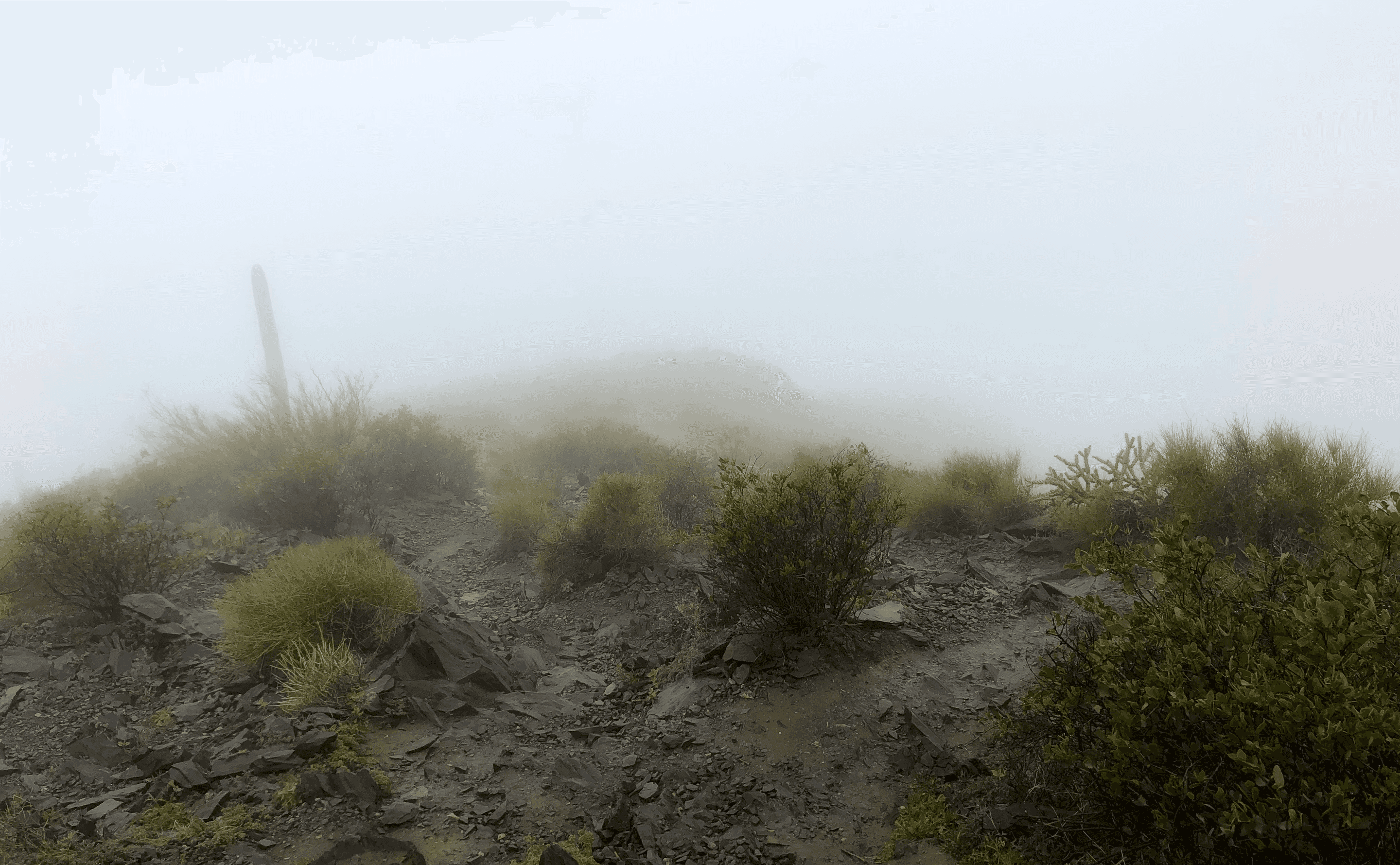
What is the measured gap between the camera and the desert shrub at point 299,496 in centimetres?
→ 1095

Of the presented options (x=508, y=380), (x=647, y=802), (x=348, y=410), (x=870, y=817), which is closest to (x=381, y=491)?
(x=348, y=410)

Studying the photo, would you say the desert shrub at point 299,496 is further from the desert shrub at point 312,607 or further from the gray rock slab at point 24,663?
the desert shrub at point 312,607

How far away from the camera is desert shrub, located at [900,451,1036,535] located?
9844 millimetres

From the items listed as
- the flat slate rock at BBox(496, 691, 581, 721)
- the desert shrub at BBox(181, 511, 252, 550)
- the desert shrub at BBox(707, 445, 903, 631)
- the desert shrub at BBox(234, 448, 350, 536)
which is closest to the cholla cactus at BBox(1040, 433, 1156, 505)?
the desert shrub at BBox(707, 445, 903, 631)

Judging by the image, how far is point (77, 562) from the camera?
23.8ft

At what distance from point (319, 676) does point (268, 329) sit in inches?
979

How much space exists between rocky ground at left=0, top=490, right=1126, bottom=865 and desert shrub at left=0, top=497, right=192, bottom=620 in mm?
399

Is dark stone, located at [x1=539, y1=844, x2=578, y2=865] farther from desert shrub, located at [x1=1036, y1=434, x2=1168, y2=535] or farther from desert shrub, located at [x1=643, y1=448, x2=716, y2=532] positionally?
desert shrub, located at [x1=1036, y1=434, x2=1168, y2=535]

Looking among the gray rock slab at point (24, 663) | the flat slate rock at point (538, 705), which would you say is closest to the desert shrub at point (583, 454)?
the flat slate rock at point (538, 705)

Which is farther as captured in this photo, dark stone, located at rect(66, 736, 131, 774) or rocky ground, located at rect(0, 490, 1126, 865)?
dark stone, located at rect(66, 736, 131, 774)

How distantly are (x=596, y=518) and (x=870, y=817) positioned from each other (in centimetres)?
598

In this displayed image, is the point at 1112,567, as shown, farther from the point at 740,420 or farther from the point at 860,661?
the point at 740,420

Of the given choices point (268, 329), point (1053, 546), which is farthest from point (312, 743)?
point (268, 329)

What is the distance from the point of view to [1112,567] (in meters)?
3.37
